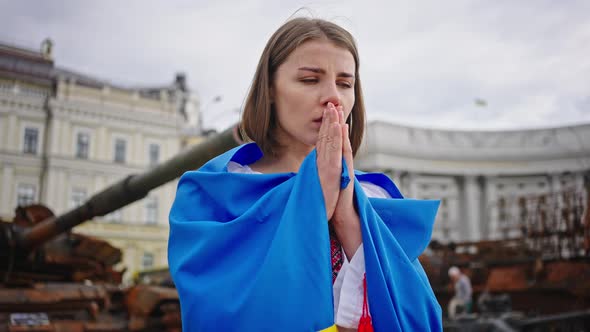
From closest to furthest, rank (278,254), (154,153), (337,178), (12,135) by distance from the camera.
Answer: (278,254) < (337,178) < (12,135) < (154,153)

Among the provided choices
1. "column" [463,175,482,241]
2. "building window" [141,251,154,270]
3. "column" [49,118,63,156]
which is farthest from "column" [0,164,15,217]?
"column" [463,175,482,241]

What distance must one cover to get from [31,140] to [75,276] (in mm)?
26432

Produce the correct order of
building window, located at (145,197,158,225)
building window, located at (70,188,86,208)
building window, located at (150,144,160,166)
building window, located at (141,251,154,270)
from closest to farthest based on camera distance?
building window, located at (70,188,86,208) < building window, located at (141,251,154,270) < building window, located at (145,197,158,225) < building window, located at (150,144,160,166)

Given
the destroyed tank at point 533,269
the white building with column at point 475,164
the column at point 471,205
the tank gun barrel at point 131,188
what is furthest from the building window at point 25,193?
the column at point 471,205

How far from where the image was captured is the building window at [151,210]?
1281 inches

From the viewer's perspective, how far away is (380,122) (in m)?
37.9

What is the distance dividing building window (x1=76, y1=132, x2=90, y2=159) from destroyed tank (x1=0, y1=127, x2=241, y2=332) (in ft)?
84.0

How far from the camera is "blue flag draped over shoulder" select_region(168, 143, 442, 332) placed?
1.11 metres

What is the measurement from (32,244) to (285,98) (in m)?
6.16

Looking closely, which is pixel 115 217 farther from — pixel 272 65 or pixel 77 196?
pixel 272 65

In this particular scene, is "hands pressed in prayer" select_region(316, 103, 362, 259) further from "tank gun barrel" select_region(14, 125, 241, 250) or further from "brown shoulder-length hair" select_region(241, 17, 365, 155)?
"tank gun barrel" select_region(14, 125, 241, 250)

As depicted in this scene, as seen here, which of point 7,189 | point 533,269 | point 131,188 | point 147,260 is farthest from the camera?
point 147,260

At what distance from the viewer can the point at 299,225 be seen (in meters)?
1.18

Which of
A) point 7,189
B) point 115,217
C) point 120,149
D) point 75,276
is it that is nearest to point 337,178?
point 75,276
